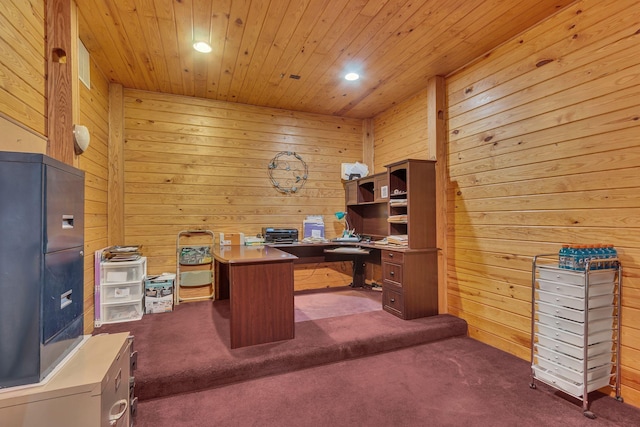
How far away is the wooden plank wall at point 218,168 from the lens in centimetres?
381

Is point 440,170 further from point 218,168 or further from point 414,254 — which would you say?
point 218,168

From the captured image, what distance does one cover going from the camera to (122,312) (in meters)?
3.20

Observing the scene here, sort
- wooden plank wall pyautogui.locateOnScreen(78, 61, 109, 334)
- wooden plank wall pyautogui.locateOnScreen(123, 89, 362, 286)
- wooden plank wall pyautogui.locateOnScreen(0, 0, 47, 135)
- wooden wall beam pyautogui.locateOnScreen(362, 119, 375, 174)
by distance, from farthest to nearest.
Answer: wooden wall beam pyautogui.locateOnScreen(362, 119, 375, 174) → wooden plank wall pyautogui.locateOnScreen(123, 89, 362, 286) → wooden plank wall pyautogui.locateOnScreen(78, 61, 109, 334) → wooden plank wall pyautogui.locateOnScreen(0, 0, 47, 135)

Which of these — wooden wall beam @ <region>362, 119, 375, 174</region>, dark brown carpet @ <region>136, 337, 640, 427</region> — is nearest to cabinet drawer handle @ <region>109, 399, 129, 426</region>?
dark brown carpet @ <region>136, 337, 640, 427</region>

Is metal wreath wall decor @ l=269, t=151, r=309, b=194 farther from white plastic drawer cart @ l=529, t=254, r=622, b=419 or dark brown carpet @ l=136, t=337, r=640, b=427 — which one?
white plastic drawer cart @ l=529, t=254, r=622, b=419

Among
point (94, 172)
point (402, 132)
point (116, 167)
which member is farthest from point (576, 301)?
point (116, 167)

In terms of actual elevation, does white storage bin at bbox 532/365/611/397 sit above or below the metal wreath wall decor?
below

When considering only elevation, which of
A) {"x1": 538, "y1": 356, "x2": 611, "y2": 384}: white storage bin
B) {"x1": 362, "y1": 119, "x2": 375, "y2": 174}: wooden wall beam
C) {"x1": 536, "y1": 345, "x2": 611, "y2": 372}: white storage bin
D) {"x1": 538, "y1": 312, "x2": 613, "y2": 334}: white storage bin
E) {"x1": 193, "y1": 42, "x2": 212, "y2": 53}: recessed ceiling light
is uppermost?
{"x1": 193, "y1": 42, "x2": 212, "y2": 53}: recessed ceiling light

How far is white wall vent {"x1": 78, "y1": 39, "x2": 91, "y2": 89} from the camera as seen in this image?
107 inches

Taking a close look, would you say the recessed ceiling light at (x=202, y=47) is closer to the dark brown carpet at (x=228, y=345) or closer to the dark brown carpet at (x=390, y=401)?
the dark brown carpet at (x=228, y=345)

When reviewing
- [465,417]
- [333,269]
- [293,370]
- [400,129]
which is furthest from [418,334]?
[400,129]

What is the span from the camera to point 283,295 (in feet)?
8.55

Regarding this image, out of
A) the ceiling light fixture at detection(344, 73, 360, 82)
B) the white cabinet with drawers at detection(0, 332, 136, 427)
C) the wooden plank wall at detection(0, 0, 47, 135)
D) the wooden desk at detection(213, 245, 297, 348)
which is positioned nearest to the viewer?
the white cabinet with drawers at detection(0, 332, 136, 427)

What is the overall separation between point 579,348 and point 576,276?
44 cm
